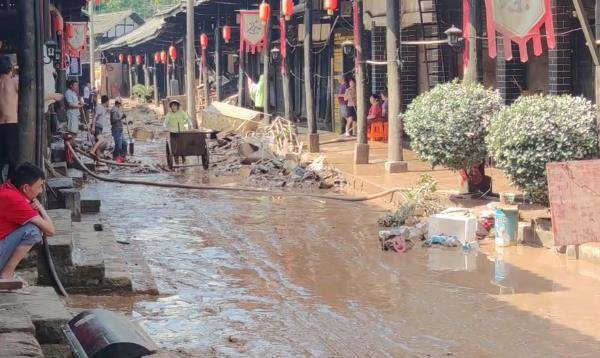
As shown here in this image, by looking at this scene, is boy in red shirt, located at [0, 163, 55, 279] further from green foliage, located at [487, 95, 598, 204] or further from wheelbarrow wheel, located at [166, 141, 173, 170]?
wheelbarrow wheel, located at [166, 141, 173, 170]

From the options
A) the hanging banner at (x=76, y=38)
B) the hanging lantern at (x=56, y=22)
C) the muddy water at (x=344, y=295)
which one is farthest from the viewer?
the hanging banner at (x=76, y=38)

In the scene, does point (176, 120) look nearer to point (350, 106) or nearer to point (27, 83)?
point (350, 106)

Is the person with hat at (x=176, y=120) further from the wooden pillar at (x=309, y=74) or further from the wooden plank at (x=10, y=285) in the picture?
the wooden plank at (x=10, y=285)

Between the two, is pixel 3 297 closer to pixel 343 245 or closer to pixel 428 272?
pixel 428 272

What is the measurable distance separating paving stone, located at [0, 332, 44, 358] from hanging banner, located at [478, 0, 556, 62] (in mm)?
9250

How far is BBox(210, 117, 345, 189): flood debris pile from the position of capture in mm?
18281

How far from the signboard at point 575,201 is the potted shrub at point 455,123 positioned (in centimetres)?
235

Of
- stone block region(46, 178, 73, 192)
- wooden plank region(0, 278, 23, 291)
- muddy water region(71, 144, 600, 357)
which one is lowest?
muddy water region(71, 144, 600, 357)

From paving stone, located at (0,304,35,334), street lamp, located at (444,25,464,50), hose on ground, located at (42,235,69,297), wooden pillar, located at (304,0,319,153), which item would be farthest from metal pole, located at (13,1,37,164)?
wooden pillar, located at (304,0,319,153)

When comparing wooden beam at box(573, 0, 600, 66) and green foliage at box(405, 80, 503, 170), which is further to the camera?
green foliage at box(405, 80, 503, 170)

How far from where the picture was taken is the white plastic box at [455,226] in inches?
461

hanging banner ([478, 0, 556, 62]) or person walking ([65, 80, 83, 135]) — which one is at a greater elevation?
hanging banner ([478, 0, 556, 62])

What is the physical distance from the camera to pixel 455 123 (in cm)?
1342

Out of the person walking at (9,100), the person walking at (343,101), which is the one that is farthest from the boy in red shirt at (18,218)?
the person walking at (343,101)
